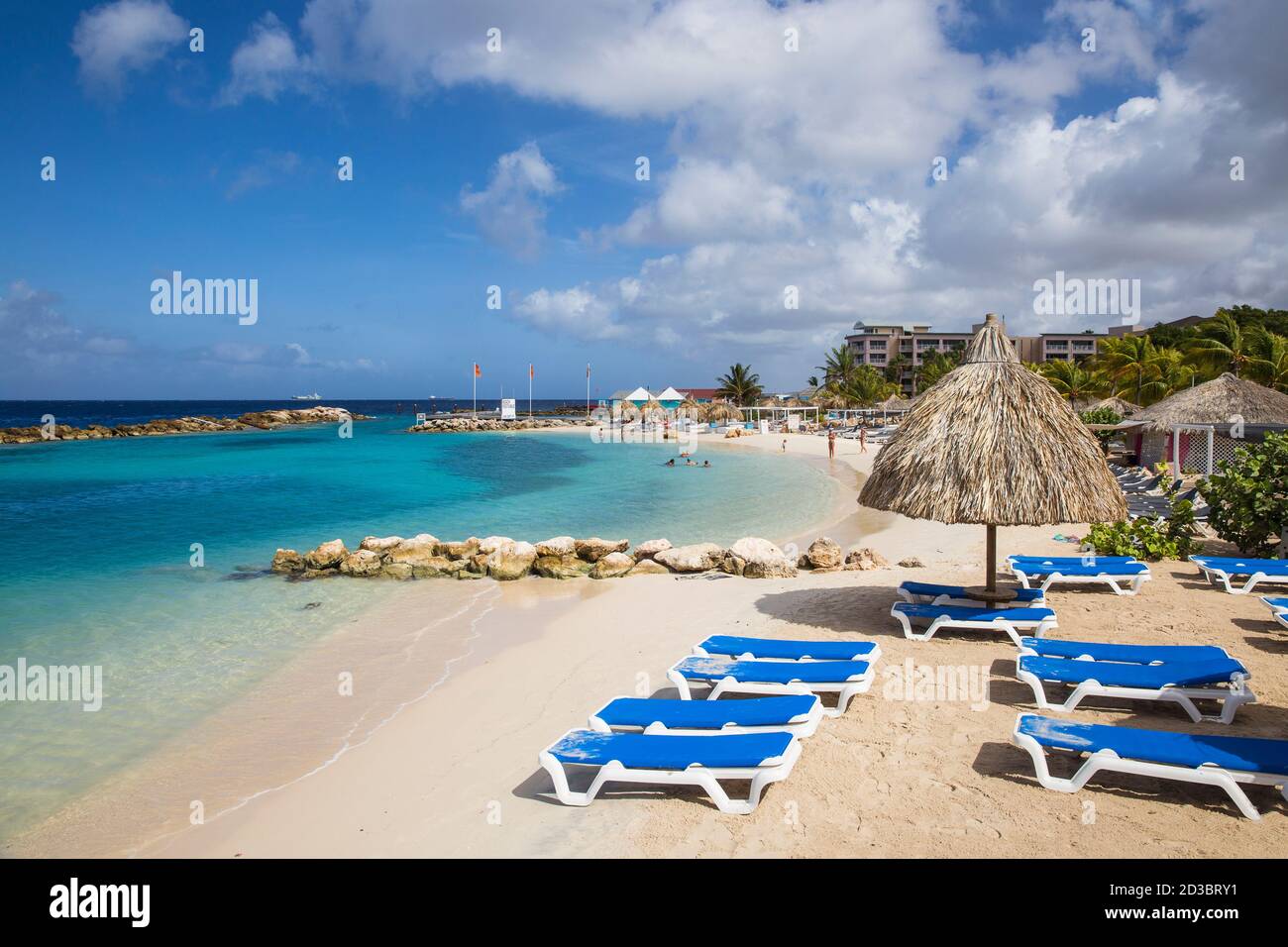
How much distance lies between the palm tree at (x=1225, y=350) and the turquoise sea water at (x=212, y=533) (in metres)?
15.5

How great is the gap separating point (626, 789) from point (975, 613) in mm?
4361

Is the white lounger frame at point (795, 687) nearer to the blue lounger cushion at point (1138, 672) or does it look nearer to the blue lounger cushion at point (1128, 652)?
the blue lounger cushion at point (1138, 672)

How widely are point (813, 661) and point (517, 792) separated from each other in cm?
257

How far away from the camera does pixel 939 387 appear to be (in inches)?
307

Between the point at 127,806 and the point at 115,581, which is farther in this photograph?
the point at 115,581

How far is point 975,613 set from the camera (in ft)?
24.1

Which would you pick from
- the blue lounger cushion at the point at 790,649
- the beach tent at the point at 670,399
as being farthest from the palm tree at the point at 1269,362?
the beach tent at the point at 670,399

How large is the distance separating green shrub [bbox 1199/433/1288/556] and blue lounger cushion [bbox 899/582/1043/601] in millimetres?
4756

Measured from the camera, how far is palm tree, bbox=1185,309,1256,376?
2736 cm

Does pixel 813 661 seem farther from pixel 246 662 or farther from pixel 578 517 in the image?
pixel 578 517

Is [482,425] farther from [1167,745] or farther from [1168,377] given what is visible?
[1167,745]

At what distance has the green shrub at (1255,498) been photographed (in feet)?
33.1
